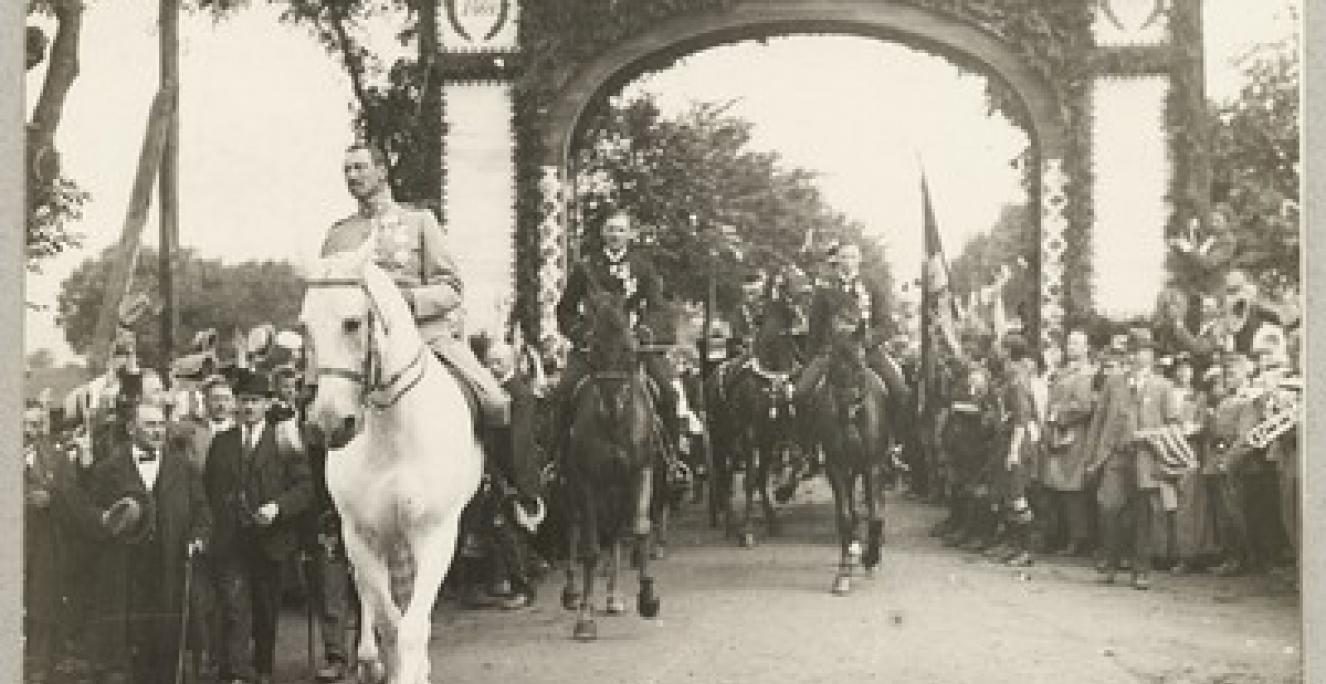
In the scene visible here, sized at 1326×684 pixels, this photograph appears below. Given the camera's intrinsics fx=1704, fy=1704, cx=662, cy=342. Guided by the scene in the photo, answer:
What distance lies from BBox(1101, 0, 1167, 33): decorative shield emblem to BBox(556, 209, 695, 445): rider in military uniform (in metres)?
2.11

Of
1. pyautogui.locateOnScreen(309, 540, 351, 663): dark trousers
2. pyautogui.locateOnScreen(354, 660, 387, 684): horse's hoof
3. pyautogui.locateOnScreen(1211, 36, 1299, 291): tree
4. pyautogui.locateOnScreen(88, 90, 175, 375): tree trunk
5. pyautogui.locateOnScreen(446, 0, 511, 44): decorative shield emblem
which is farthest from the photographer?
pyautogui.locateOnScreen(446, 0, 511, 44): decorative shield emblem

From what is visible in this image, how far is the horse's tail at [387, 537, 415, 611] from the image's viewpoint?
623cm

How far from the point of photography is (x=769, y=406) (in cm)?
686

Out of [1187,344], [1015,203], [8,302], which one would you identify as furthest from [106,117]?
[1187,344]

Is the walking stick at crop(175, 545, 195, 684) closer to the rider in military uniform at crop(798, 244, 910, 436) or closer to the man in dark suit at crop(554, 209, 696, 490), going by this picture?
the man in dark suit at crop(554, 209, 696, 490)

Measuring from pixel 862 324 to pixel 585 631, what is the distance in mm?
1641

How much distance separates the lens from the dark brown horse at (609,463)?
6680mm

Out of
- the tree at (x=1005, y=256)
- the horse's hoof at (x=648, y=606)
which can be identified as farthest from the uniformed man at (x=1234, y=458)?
the horse's hoof at (x=648, y=606)

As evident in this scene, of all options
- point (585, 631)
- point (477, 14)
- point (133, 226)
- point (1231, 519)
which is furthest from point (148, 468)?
point (1231, 519)

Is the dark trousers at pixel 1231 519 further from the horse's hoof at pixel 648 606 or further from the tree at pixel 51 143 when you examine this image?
the tree at pixel 51 143

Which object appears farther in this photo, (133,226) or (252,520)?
(133,226)

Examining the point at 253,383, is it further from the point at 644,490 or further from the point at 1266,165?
the point at 1266,165

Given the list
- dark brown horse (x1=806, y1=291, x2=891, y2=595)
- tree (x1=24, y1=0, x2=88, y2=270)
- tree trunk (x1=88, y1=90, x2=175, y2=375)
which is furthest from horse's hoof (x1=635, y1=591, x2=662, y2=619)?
tree (x1=24, y1=0, x2=88, y2=270)

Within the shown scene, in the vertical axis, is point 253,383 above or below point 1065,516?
above
